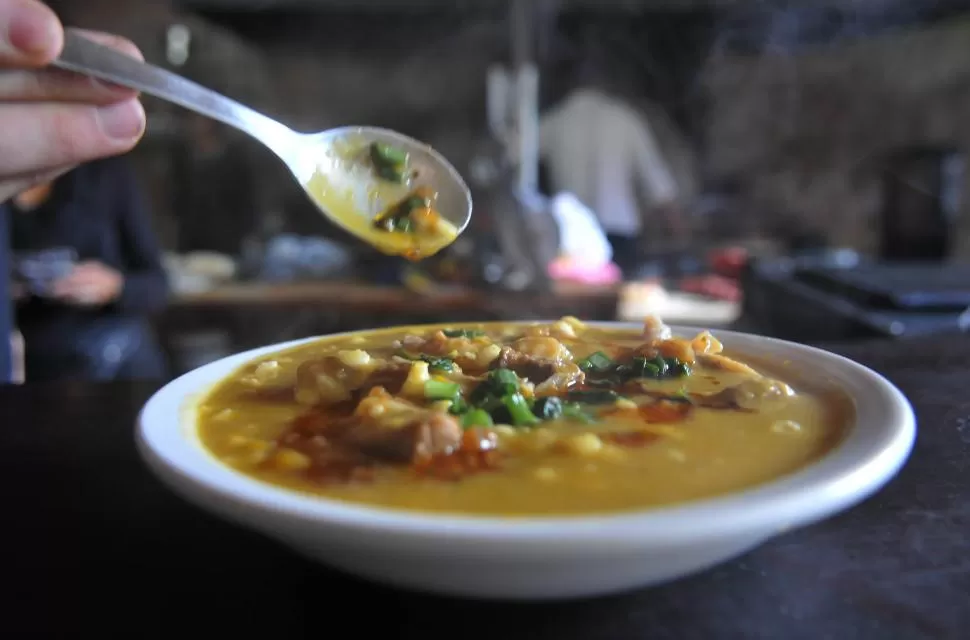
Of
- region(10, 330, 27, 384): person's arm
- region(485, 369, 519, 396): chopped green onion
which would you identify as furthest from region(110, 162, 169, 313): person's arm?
region(485, 369, 519, 396): chopped green onion

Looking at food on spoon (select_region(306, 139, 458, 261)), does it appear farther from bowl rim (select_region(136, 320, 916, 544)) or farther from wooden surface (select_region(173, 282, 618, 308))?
wooden surface (select_region(173, 282, 618, 308))

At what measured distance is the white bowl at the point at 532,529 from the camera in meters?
0.60

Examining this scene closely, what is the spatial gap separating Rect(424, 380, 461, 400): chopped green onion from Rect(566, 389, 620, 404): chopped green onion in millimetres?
160

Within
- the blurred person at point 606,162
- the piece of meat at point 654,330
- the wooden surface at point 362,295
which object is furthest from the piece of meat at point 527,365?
the blurred person at point 606,162

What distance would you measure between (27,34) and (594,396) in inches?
35.4

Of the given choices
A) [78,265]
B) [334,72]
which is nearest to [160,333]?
[78,265]

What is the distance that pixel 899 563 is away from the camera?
0.83 meters

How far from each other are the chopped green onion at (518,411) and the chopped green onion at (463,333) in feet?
1.29

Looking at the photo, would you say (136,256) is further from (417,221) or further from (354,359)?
(354,359)

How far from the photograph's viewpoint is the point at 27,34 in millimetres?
1074

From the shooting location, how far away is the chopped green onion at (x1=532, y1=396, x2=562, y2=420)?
985 millimetres

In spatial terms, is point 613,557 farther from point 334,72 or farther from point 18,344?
point 334,72

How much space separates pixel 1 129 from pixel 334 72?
23.6 ft

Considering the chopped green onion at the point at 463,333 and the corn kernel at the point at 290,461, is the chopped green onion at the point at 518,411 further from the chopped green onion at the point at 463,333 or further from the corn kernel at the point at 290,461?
the chopped green onion at the point at 463,333
